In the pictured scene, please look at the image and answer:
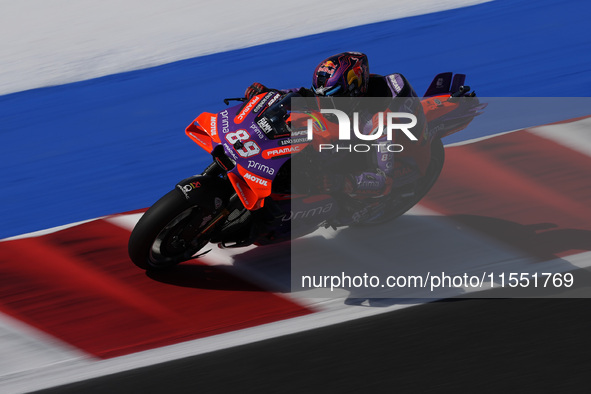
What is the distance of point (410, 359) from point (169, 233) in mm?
1841

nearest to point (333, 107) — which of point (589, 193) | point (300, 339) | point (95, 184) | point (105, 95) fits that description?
point (300, 339)

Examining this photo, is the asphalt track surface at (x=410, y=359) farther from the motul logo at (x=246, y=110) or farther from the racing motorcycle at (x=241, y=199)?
the motul logo at (x=246, y=110)

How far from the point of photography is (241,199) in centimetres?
534

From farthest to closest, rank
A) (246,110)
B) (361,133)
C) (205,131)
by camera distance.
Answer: (361,133) < (205,131) < (246,110)

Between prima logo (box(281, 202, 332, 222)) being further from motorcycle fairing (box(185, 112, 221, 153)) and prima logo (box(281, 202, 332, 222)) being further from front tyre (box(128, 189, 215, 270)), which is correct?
motorcycle fairing (box(185, 112, 221, 153))

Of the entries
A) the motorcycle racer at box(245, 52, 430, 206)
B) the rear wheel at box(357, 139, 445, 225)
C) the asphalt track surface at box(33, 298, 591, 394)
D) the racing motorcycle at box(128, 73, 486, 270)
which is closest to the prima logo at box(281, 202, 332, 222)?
the racing motorcycle at box(128, 73, 486, 270)

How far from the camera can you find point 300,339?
17.1 ft

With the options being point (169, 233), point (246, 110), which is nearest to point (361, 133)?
point (246, 110)

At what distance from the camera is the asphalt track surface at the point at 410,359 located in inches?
188

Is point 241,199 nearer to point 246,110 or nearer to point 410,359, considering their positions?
point 246,110

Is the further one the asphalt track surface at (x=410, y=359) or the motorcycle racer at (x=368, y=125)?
the motorcycle racer at (x=368, y=125)

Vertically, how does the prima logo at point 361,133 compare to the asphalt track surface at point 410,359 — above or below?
above

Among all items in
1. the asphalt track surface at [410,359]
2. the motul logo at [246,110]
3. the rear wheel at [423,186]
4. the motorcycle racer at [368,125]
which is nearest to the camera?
the asphalt track surface at [410,359]

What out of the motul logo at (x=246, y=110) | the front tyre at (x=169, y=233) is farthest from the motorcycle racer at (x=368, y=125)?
the front tyre at (x=169, y=233)
